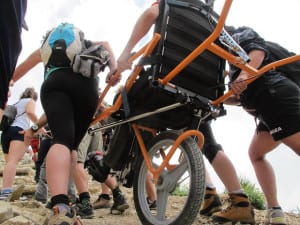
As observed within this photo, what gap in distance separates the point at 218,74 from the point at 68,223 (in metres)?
1.78

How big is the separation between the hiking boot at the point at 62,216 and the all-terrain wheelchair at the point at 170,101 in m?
0.74

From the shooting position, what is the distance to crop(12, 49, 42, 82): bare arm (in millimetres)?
3732

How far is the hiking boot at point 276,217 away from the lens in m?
4.05

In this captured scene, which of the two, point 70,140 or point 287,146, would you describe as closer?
point 70,140

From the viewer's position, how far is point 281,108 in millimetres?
3760

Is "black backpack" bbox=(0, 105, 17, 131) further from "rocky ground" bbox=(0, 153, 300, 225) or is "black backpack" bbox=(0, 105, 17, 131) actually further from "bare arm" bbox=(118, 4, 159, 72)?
"bare arm" bbox=(118, 4, 159, 72)

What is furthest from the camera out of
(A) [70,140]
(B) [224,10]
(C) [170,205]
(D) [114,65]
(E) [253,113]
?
A: (C) [170,205]

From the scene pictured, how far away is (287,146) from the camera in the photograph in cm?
385

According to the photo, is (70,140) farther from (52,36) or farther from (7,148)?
(7,148)

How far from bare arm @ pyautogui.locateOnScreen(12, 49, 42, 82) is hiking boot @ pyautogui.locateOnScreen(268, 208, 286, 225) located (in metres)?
2.60

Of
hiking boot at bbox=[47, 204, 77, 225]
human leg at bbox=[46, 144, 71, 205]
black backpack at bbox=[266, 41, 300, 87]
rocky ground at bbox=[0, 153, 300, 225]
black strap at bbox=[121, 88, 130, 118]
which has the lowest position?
rocky ground at bbox=[0, 153, 300, 225]

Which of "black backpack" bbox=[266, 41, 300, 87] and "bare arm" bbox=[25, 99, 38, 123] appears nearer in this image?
"black backpack" bbox=[266, 41, 300, 87]

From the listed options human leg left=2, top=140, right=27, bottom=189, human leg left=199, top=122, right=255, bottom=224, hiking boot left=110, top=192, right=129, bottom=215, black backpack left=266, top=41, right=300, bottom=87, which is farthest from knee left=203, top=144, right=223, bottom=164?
human leg left=2, top=140, right=27, bottom=189

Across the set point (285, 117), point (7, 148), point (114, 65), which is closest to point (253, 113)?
point (285, 117)
